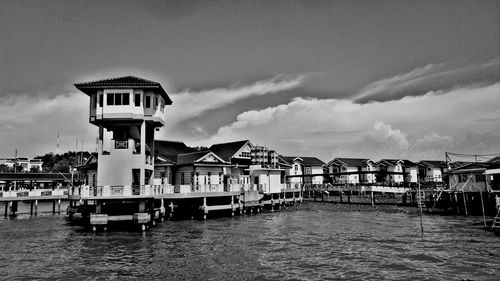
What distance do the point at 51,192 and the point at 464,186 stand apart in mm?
57689

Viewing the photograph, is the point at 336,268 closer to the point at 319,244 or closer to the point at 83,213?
the point at 319,244

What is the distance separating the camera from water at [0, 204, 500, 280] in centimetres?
1850

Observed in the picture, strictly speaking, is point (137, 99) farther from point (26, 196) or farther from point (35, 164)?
point (35, 164)

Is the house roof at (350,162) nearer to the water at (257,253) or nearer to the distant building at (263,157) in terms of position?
the distant building at (263,157)

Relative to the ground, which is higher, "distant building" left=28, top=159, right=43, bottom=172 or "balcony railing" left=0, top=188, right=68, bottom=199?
"distant building" left=28, top=159, right=43, bottom=172

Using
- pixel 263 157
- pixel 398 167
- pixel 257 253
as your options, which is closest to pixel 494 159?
pixel 263 157

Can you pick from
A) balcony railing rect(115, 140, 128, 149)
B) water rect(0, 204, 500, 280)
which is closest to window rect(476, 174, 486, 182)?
water rect(0, 204, 500, 280)

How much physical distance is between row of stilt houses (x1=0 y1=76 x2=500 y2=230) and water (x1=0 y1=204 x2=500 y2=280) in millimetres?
3459

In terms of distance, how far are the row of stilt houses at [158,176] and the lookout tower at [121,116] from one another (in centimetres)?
9

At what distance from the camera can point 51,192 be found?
53.5 metres

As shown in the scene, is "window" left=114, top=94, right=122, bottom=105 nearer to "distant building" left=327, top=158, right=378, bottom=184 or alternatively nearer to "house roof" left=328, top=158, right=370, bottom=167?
"distant building" left=327, top=158, right=378, bottom=184

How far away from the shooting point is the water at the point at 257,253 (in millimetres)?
18500

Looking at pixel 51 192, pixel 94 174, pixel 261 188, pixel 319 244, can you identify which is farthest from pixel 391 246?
pixel 51 192

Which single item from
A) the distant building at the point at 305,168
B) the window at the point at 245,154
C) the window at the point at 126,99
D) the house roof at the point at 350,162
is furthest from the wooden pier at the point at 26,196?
the house roof at the point at 350,162
